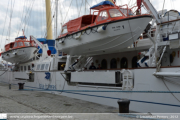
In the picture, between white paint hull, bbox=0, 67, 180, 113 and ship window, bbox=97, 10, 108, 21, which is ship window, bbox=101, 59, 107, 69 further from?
ship window, bbox=97, 10, 108, 21

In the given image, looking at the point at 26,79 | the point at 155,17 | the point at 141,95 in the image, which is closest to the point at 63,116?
the point at 141,95

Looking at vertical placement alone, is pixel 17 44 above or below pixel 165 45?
above

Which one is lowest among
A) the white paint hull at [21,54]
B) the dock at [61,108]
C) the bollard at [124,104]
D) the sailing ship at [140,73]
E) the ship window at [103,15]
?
the dock at [61,108]

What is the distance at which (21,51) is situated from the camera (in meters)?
19.9

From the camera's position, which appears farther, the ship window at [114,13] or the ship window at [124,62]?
the ship window at [124,62]

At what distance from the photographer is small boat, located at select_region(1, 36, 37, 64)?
19859 millimetres

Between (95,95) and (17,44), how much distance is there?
13.2 meters

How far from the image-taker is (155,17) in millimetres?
9719

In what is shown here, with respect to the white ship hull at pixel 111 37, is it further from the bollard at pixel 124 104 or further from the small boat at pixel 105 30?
the bollard at pixel 124 104

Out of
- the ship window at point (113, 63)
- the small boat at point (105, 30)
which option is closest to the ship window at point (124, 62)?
the ship window at point (113, 63)

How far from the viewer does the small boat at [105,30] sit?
9188mm

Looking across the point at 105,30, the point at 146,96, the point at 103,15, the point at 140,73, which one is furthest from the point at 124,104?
the point at 103,15

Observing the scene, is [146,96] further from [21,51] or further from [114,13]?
[21,51]

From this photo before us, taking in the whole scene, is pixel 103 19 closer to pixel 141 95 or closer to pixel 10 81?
pixel 141 95
